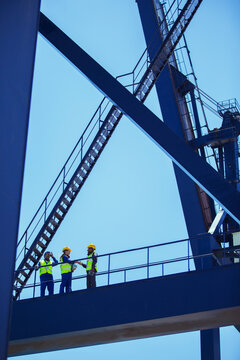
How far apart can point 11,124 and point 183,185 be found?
62.9ft

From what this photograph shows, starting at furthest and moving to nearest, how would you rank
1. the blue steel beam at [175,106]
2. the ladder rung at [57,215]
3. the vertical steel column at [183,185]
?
1. the blue steel beam at [175,106]
2. the ladder rung at [57,215]
3. the vertical steel column at [183,185]

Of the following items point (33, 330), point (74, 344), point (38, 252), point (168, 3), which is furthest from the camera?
point (168, 3)

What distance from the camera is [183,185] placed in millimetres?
24594

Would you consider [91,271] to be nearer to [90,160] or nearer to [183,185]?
[90,160]

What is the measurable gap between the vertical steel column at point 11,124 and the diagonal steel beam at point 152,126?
9932 mm

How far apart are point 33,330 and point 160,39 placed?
14.8 meters

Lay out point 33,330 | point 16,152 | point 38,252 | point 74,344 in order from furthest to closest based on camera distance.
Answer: point 38,252 → point 74,344 → point 33,330 → point 16,152

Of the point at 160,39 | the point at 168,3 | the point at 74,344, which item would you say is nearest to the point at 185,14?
the point at 160,39

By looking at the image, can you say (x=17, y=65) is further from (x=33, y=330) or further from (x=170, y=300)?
(x=33, y=330)

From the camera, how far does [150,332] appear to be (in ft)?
56.3

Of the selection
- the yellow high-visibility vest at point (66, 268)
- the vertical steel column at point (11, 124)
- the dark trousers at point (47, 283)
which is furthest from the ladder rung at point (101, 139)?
the vertical steel column at point (11, 124)

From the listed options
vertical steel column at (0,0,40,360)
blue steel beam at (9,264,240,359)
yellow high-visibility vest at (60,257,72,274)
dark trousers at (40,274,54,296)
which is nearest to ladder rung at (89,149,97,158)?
yellow high-visibility vest at (60,257,72,274)

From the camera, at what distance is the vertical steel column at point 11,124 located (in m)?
5.54

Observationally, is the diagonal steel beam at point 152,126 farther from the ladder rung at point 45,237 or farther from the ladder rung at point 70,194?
the ladder rung at point 45,237
